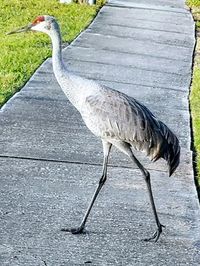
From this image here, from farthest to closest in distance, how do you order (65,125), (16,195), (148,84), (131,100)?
1. (148,84)
2. (65,125)
3. (16,195)
4. (131,100)

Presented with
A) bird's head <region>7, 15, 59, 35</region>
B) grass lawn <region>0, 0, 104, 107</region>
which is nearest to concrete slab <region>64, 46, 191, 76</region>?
grass lawn <region>0, 0, 104, 107</region>

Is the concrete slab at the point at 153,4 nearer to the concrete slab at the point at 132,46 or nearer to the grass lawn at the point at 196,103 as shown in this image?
the grass lawn at the point at 196,103

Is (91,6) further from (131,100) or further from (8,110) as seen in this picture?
(131,100)

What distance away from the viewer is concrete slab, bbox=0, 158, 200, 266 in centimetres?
507

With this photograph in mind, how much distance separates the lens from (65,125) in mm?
7883

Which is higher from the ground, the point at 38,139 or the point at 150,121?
the point at 150,121

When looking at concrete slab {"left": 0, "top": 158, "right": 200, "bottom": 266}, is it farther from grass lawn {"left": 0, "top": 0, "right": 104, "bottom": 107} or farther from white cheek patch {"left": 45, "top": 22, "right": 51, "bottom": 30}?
grass lawn {"left": 0, "top": 0, "right": 104, "bottom": 107}

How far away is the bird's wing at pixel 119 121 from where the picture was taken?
5.23 metres

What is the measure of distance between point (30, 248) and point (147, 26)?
32.4 ft

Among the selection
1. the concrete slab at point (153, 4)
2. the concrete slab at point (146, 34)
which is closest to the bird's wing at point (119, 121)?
the concrete slab at point (146, 34)

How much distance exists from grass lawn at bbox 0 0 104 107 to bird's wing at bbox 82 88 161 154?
326 centimetres

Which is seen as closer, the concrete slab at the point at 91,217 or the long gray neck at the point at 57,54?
the concrete slab at the point at 91,217

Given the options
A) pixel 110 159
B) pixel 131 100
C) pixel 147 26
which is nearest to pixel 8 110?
pixel 110 159

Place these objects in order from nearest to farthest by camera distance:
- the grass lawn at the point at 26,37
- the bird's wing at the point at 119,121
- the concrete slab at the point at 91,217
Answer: the concrete slab at the point at 91,217 < the bird's wing at the point at 119,121 < the grass lawn at the point at 26,37
